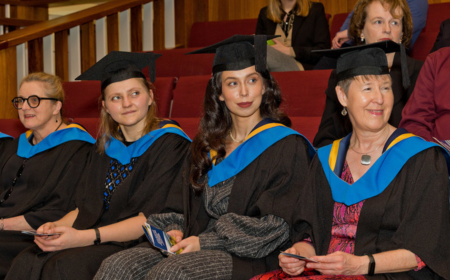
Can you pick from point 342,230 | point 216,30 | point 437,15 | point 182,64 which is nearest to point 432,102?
point 342,230

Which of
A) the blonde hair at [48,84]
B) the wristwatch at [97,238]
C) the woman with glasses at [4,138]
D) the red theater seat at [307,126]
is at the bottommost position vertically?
the wristwatch at [97,238]

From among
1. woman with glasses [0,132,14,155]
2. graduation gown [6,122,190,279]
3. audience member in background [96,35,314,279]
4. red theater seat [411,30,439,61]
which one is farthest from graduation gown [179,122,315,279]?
red theater seat [411,30,439,61]

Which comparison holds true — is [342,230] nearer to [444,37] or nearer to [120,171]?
[120,171]

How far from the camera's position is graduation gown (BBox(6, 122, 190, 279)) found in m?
2.36

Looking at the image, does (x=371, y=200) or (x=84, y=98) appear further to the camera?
(x=84, y=98)

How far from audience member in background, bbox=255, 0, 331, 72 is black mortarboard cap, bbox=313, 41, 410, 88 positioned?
6.26 ft

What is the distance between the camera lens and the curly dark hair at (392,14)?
2.72 metres

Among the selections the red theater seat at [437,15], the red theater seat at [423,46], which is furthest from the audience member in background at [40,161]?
the red theater seat at [437,15]

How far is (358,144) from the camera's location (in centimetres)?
203

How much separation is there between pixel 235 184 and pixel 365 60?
75cm

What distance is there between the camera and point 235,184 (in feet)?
7.48

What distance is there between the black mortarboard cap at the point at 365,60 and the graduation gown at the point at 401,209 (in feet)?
0.99

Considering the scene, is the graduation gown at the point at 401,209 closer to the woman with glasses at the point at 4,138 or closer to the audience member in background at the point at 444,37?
the audience member in background at the point at 444,37

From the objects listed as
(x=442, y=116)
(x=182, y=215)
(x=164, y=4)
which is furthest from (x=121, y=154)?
(x=164, y=4)
